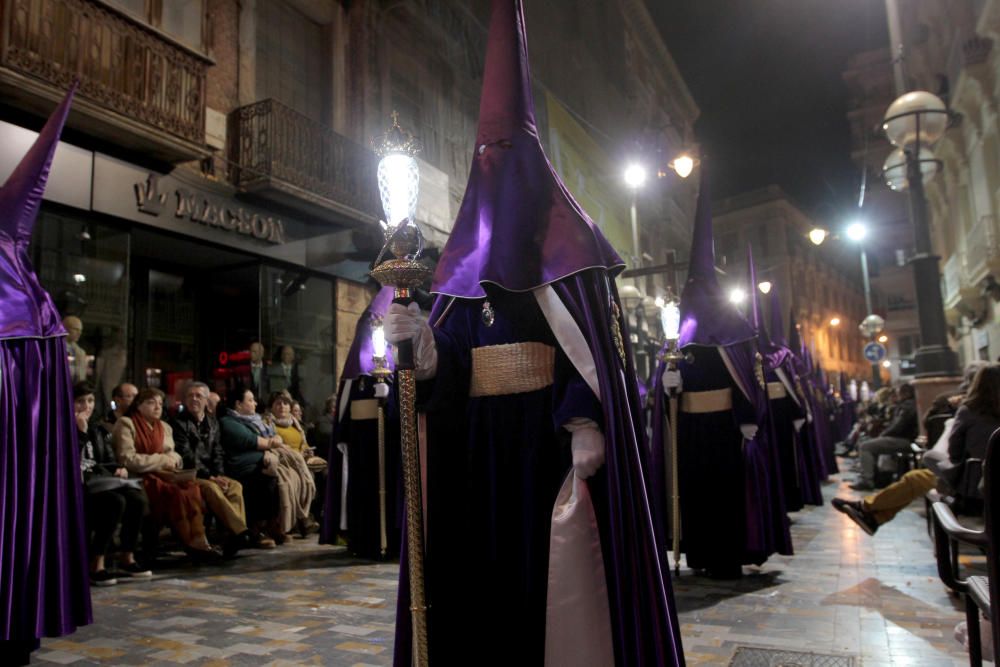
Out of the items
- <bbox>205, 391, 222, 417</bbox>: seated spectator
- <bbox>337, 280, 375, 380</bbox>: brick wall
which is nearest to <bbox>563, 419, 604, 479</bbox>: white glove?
<bbox>205, 391, 222, 417</bbox>: seated spectator

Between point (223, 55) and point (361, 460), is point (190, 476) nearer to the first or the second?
point (361, 460)

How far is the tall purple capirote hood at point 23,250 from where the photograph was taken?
415cm

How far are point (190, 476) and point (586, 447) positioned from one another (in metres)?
5.94

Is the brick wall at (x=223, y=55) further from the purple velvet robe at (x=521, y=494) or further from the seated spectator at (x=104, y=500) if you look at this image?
the purple velvet robe at (x=521, y=494)

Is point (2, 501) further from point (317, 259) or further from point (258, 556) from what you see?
point (317, 259)

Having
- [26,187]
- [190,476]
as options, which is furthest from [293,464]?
[26,187]

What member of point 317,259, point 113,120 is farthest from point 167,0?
point 317,259

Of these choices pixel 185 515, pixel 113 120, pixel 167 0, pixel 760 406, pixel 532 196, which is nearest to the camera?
pixel 532 196

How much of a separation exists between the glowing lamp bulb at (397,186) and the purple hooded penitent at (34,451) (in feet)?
8.78

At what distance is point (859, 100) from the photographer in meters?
46.6

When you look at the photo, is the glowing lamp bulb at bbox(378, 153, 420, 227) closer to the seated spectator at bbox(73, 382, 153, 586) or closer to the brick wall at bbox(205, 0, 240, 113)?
the seated spectator at bbox(73, 382, 153, 586)

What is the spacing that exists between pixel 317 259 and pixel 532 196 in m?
9.98

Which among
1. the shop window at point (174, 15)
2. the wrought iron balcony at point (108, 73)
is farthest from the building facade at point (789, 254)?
→ the wrought iron balcony at point (108, 73)

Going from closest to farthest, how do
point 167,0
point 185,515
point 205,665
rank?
point 205,665 → point 185,515 → point 167,0
